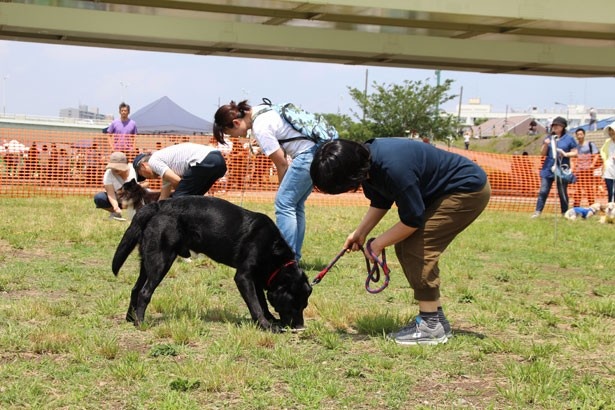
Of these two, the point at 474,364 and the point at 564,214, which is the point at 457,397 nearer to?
the point at 474,364

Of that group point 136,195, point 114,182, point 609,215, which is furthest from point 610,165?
point 136,195

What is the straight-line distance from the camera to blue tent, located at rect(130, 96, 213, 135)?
30225mm

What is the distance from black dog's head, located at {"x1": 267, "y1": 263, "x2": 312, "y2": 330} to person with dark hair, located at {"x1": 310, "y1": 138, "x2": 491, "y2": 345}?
47cm

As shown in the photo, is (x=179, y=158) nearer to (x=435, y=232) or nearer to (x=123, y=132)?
(x=435, y=232)

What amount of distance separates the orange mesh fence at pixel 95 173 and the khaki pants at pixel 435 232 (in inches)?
423

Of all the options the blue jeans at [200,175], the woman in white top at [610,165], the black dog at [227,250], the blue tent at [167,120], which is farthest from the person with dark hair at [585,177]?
the blue tent at [167,120]

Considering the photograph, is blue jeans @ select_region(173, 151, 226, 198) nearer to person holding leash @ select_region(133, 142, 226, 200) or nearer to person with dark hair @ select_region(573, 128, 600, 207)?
person holding leash @ select_region(133, 142, 226, 200)

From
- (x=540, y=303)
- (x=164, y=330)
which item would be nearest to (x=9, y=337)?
(x=164, y=330)

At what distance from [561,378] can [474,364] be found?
49cm

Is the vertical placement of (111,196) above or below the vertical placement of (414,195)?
below

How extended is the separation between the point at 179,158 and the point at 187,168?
13cm

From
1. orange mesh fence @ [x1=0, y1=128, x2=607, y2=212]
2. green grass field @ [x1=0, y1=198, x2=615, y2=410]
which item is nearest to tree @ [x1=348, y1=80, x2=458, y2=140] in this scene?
orange mesh fence @ [x1=0, y1=128, x2=607, y2=212]

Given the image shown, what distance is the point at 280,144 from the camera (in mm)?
6012

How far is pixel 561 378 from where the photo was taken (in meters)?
3.57
